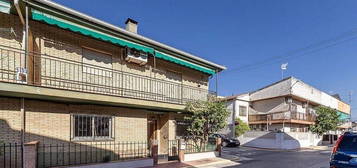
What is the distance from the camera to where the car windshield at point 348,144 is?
7.78m

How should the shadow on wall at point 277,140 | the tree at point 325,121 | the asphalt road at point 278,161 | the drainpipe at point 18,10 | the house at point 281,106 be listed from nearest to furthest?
1. the drainpipe at point 18,10
2. the asphalt road at point 278,161
3. the shadow on wall at point 277,140
4. the tree at point 325,121
5. the house at point 281,106

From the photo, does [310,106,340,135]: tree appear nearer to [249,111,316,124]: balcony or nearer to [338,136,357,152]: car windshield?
[249,111,316,124]: balcony

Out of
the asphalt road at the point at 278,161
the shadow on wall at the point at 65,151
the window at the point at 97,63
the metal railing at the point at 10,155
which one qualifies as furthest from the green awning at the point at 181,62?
the metal railing at the point at 10,155

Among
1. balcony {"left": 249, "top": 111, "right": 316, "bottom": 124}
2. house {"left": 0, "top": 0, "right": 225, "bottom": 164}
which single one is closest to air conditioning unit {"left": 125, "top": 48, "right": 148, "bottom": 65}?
house {"left": 0, "top": 0, "right": 225, "bottom": 164}

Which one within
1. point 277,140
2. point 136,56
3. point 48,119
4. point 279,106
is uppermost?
point 136,56

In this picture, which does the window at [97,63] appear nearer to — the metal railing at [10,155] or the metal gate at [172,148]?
the metal railing at [10,155]

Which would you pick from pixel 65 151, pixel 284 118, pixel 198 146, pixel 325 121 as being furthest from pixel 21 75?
pixel 325 121

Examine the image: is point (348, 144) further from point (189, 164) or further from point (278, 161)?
point (278, 161)

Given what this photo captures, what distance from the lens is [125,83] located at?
1245 cm

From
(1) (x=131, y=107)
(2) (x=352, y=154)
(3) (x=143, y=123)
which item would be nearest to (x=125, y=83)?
(1) (x=131, y=107)

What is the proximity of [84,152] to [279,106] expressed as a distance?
28221 millimetres

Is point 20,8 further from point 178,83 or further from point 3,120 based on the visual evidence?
point 178,83

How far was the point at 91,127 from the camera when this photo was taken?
10930mm

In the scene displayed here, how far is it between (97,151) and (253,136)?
21900mm
